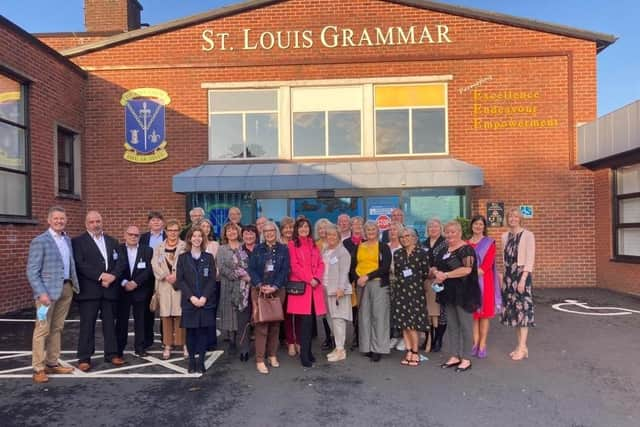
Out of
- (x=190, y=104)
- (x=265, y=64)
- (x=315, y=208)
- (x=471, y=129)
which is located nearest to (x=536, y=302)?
(x=471, y=129)

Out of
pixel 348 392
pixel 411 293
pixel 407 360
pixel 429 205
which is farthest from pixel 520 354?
pixel 429 205

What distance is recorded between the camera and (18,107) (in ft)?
30.1

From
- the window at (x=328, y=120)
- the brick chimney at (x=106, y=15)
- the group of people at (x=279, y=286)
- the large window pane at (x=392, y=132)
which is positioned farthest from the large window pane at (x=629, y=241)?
the brick chimney at (x=106, y=15)

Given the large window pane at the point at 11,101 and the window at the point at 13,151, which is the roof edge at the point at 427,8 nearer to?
the large window pane at the point at 11,101

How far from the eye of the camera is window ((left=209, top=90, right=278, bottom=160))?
11484mm

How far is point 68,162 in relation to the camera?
11.1 meters

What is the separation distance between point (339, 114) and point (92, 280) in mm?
7636

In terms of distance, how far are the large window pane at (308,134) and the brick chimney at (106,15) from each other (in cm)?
939

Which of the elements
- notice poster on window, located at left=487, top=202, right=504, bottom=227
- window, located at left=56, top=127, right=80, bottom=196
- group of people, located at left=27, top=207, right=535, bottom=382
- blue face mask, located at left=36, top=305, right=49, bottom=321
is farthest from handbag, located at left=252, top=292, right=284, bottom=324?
window, located at left=56, top=127, right=80, bottom=196

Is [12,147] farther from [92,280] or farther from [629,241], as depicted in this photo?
[629,241]

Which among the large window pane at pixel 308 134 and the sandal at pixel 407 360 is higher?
the large window pane at pixel 308 134

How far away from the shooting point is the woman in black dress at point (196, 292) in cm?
496

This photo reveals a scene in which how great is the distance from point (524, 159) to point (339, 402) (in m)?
8.69

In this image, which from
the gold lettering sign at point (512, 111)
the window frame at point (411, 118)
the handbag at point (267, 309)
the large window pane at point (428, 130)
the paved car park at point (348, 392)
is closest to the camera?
the paved car park at point (348, 392)
